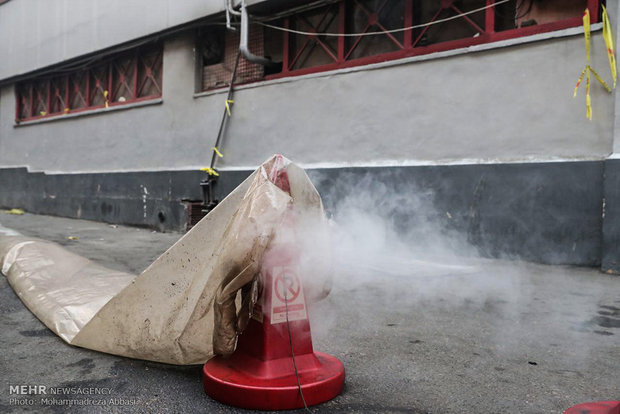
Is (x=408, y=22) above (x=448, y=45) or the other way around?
above

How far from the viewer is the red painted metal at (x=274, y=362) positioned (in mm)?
1563

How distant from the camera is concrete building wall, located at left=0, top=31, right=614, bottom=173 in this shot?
4.39 m

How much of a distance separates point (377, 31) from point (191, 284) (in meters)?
5.16

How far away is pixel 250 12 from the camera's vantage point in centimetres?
677

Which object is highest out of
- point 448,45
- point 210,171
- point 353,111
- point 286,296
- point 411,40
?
point 411,40

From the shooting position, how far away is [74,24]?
964 cm

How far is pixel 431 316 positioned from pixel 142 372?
5.68ft

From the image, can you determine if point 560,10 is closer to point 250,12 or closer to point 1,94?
A: point 250,12

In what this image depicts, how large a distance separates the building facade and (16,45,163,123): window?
0.14 ft

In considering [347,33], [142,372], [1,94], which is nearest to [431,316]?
[142,372]

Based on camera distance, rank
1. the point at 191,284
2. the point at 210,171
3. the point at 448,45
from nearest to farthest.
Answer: the point at 191,284 < the point at 448,45 < the point at 210,171

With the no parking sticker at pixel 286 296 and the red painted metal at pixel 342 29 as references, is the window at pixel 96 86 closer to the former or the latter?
the red painted metal at pixel 342 29

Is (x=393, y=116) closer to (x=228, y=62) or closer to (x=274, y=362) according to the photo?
(x=228, y=62)

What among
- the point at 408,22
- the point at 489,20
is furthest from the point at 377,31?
the point at 489,20
